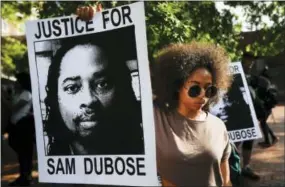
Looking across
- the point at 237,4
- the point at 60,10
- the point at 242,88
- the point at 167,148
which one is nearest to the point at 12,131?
the point at 60,10

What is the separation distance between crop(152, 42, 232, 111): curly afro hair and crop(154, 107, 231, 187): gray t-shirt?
15cm

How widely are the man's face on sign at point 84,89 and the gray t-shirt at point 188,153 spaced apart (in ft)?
0.95

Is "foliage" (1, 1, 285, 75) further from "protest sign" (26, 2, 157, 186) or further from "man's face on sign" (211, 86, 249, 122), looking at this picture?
"protest sign" (26, 2, 157, 186)

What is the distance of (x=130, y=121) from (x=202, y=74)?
0.40 meters

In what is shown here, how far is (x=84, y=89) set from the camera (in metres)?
2.32

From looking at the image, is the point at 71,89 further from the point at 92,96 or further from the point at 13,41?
the point at 13,41

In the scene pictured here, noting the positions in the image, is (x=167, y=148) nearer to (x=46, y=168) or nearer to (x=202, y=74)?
(x=202, y=74)

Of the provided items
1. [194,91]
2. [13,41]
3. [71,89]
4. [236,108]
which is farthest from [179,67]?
[13,41]

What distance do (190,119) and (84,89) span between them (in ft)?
1.63

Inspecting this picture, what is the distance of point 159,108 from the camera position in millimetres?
2346

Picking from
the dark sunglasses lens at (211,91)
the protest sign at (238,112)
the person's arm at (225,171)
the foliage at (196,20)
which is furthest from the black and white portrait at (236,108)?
the person's arm at (225,171)

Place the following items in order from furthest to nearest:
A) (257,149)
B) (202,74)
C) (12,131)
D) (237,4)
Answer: (257,149)
(237,4)
(12,131)
(202,74)

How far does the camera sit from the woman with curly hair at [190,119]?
221 cm

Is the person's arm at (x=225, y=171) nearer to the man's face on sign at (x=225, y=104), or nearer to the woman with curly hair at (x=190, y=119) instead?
the woman with curly hair at (x=190, y=119)
